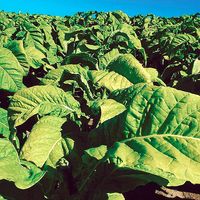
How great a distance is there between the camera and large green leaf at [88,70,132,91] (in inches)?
93.8

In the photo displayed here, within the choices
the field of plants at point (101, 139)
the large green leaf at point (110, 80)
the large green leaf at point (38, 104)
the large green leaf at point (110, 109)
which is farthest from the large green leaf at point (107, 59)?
the large green leaf at point (110, 109)

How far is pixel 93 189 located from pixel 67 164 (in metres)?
0.20

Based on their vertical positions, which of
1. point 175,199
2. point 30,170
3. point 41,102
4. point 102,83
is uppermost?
point 102,83

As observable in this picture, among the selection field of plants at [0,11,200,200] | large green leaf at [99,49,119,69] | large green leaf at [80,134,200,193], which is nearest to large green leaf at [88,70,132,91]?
field of plants at [0,11,200,200]

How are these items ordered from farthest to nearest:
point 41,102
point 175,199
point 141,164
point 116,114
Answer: point 175,199 < point 41,102 < point 116,114 < point 141,164

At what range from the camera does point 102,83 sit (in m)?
2.38

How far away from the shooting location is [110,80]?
2.42 metres

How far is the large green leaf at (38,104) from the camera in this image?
7.06 ft

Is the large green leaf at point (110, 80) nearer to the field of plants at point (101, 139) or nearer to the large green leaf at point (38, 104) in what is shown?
the field of plants at point (101, 139)

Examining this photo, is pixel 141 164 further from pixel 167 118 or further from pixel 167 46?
pixel 167 46

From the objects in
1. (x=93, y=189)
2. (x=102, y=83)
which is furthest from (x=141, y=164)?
(x=102, y=83)

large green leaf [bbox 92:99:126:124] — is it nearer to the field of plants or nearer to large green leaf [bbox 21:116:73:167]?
the field of plants

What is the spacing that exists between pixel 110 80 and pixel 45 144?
0.63 metres

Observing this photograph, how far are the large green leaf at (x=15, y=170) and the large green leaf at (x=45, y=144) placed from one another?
0.38 ft
